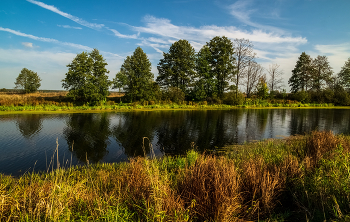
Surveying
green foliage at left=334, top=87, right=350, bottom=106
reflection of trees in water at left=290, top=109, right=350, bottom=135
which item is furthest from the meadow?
reflection of trees in water at left=290, top=109, right=350, bottom=135

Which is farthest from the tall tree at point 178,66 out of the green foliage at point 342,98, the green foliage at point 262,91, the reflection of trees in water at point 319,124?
the green foliage at point 342,98

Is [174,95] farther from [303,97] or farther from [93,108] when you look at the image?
[303,97]

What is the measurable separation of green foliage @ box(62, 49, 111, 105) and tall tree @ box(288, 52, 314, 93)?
4704 cm

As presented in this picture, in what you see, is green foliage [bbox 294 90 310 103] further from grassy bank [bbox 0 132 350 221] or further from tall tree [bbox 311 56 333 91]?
grassy bank [bbox 0 132 350 221]

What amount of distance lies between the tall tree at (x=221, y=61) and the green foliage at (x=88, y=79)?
2271cm

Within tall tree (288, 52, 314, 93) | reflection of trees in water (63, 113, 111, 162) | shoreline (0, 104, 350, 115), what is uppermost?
tall tree (288, 52, 314, 93)

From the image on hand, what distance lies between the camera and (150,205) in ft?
9.04

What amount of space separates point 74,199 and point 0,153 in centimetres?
908

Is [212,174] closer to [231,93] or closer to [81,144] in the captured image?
[81,144]

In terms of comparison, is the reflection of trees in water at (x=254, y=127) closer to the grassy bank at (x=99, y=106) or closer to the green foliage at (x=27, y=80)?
the grassy bank at (x=99, y=106)

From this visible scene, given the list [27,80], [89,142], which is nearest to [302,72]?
[89,142]

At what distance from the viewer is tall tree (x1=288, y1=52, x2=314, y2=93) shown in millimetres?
47812

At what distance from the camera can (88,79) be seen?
105ft

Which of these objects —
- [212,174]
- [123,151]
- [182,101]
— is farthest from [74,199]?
[182,101]
